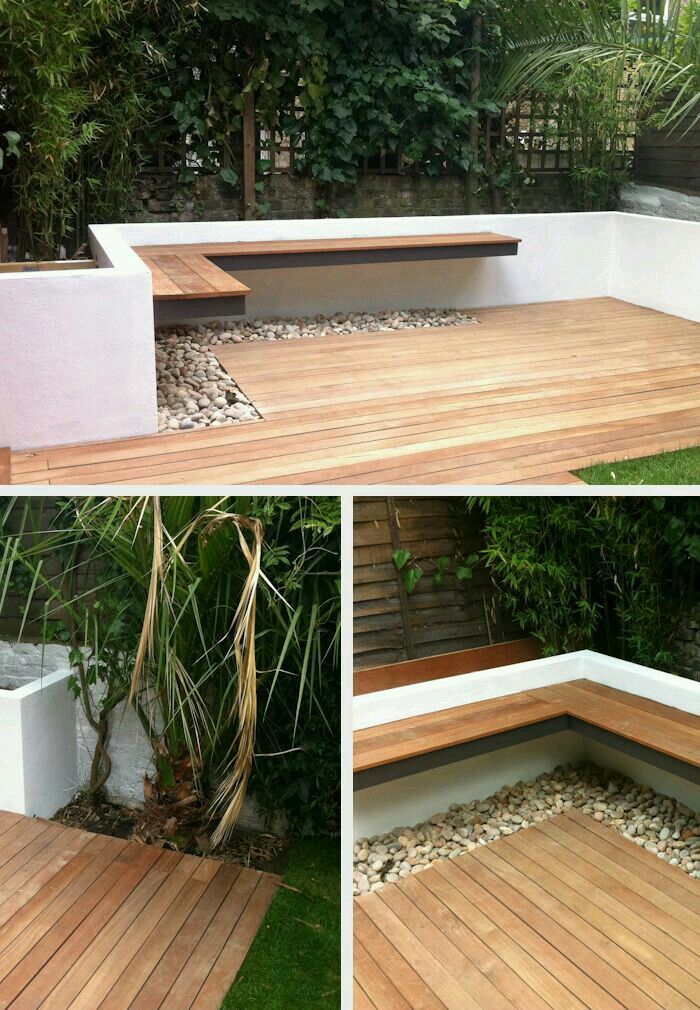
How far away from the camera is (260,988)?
2867 mm

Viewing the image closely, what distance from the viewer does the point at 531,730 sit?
10.1 ft

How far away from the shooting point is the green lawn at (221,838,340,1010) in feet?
9.32

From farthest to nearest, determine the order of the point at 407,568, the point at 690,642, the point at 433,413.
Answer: the point at 433,413 → the point at 690,642 → the point at 407,568

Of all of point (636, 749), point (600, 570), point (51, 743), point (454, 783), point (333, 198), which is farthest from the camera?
point (333, 198)

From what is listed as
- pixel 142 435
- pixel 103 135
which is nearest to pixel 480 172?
pixel 103 135

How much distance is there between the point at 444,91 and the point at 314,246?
2.30m

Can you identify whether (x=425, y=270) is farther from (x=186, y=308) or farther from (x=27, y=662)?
(x=27, y=662)

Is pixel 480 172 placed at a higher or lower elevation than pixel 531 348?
higher

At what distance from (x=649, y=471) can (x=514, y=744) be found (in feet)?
4.66

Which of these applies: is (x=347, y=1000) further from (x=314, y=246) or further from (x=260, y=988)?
(x=314, y=246)

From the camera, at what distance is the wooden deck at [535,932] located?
7.96ft

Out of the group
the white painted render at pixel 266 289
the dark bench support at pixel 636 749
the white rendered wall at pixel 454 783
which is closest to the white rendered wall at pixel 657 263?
the white painted render at pixel 266 289

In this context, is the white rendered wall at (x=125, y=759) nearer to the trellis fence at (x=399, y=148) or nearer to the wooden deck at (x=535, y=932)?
the wooden deck at (x=535, y=932)

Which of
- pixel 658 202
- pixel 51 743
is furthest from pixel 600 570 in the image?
pixel 658 202
